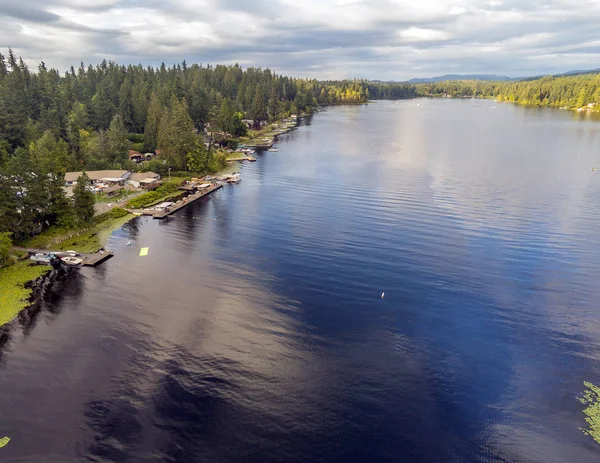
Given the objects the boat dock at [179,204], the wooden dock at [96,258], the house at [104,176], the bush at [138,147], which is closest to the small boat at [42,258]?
the wooden dock at [96,258]

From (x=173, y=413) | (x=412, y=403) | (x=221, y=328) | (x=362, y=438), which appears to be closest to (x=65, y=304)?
(x=221, y=328)

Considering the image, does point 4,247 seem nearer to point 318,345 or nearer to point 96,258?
point 96,258

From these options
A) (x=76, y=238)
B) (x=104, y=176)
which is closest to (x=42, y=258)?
(x=76, y=238)

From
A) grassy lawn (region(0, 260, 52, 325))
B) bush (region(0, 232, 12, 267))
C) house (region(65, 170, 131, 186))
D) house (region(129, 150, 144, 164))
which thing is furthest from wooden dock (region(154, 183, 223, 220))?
house (region(129, 150, 144, 164))

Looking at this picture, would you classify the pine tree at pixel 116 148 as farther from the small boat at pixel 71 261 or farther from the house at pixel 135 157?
the small boat at pixel 71 261

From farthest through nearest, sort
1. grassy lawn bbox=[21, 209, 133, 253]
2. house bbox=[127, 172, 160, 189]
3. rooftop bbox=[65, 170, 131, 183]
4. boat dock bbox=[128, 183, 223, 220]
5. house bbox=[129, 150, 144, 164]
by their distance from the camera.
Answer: house bbox=[129, 150, 144, 164] < house bbox=[127, 172, 160, 189] < rooftop bbox=[65, 170, 131, 183] < boat dock bbox=[128, 183, 223, 220] < grassy lawn bbox=[21, 209, 133, 253]

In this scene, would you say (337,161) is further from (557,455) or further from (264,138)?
(557,455)

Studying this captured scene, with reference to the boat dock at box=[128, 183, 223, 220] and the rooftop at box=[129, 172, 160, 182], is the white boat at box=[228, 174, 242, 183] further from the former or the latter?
the rooftop at box=[129, 172, 160, 182]
